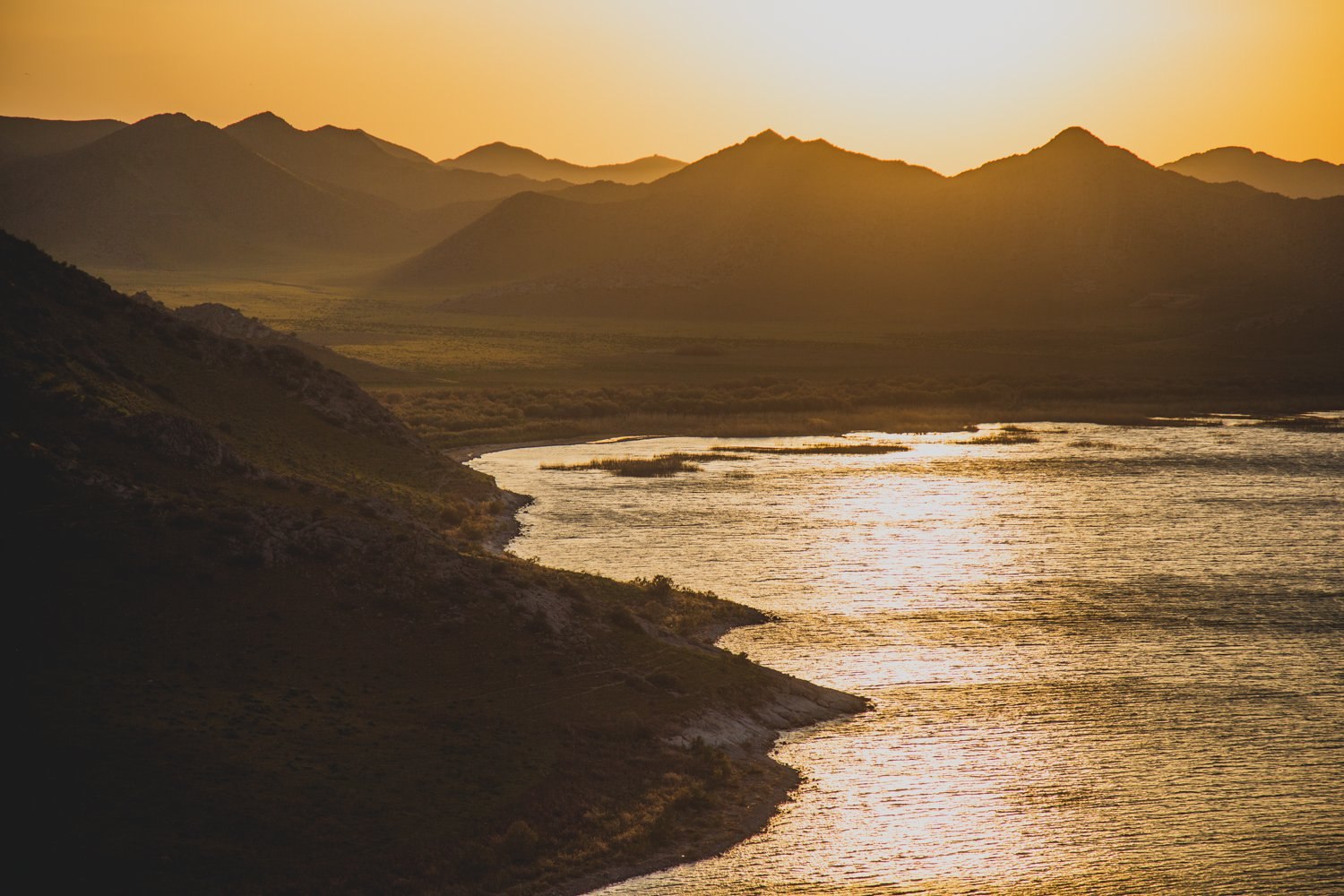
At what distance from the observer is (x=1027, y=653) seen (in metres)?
48.5

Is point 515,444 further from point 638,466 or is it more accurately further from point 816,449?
point 816,449

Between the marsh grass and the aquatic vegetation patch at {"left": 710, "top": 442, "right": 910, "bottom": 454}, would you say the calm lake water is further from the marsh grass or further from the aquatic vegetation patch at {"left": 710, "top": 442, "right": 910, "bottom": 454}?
the aquatic vegetation patch at {"left": 710, "top": 442, "right": 910, "bottom": 454}

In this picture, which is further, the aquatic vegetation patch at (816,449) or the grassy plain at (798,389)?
the grassy plain at (798,389)

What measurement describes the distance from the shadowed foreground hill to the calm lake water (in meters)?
3.00

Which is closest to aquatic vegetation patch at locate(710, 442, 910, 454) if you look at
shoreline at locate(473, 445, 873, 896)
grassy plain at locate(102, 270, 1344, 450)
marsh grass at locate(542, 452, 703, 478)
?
marsh grass at locate(542, 452, 703, 478)

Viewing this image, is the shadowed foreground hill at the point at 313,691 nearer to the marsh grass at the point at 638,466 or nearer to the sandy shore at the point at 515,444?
the marsh grass at the point at 638,466

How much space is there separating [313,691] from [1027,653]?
2513 centimetres

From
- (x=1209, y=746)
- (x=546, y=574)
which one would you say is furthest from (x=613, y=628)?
(x=1209, y=746)

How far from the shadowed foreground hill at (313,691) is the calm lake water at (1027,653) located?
300cm

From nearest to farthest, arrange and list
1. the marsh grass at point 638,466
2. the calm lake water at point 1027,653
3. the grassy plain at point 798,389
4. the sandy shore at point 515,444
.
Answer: the calm lake water at point 1027,653 < the marsh grass at point 638,466 < the sandy shore at point 515,444 < the grassy plain at point 798,389

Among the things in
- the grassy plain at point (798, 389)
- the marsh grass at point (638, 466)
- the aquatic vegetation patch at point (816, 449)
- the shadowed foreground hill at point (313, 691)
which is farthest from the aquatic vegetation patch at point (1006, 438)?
the shadowed foreground hill at point (313, 691)

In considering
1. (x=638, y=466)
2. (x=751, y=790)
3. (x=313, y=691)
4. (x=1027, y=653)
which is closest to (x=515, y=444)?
(x=638, y=466)

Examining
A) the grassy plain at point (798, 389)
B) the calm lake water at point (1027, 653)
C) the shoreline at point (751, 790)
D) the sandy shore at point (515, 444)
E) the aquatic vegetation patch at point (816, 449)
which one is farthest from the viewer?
A: the grassy plain at point (798, 389)

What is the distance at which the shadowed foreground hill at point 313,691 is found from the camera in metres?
29.5
